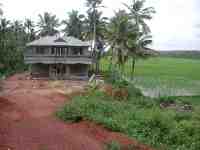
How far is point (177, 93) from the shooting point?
1305 inches

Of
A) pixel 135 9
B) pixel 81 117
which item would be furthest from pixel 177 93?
pixel 81 117

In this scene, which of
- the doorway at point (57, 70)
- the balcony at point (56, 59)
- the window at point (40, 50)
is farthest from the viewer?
the window at point (40, 50)

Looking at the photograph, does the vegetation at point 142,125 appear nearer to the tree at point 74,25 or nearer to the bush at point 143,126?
the bush at point 143,126

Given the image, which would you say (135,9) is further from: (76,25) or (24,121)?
(24,121)

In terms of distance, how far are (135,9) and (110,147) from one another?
28569 mm

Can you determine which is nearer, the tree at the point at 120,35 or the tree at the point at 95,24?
the tree at the point at 120,35

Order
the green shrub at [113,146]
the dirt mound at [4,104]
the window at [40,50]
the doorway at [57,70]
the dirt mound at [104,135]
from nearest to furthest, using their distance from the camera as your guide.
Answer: the green shrub at [113,146] → the dirt mound at [104,135] → the dirt mound at [4,104] → the doorway at [57,70] → the window at [40,50]

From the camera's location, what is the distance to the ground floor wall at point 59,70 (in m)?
35.4

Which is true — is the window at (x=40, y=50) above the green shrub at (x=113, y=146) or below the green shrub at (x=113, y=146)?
above

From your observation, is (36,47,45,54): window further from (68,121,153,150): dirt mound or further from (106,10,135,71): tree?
(68,121,153,150): dirt mound

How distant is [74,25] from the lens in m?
48.5

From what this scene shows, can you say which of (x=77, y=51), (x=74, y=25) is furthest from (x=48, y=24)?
(x=77, y=51)

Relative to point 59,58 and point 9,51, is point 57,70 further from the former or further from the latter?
point 9,51

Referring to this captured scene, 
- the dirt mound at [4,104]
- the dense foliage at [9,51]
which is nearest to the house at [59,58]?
the dense foliage at [9,51]
